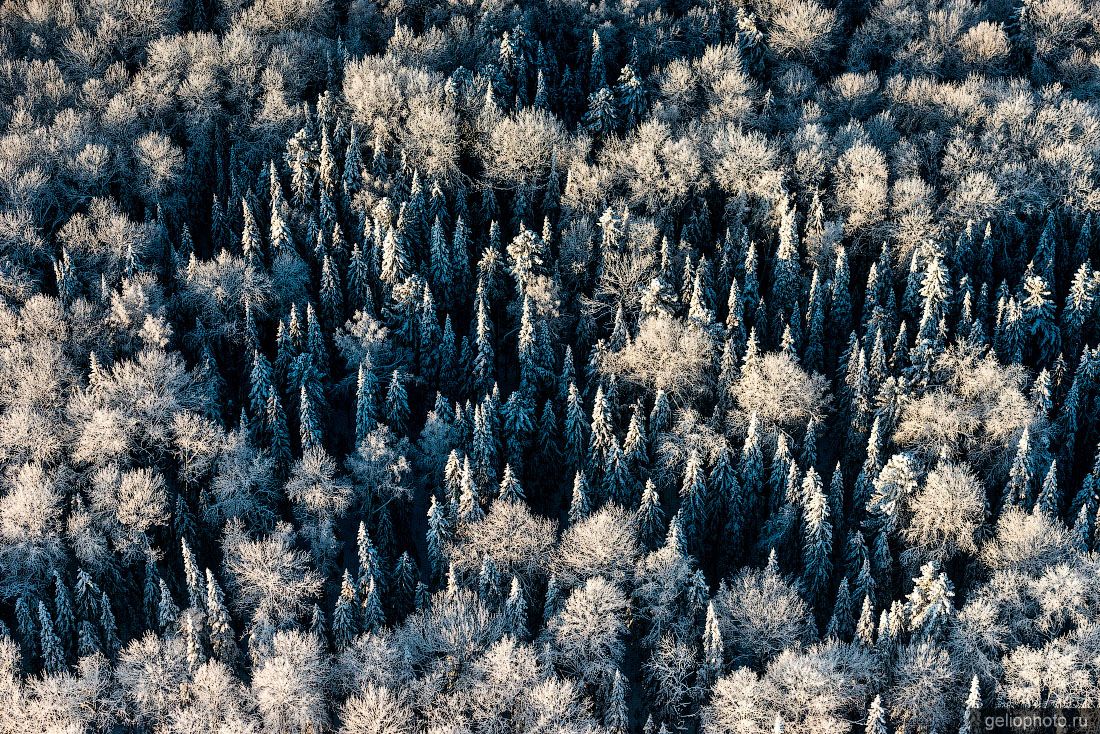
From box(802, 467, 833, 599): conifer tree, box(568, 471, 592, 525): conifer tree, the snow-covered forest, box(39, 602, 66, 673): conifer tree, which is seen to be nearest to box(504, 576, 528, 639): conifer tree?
the snow-covered forest

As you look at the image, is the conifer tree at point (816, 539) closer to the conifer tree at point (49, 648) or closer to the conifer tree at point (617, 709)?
the conifer tree at point (617, 709)

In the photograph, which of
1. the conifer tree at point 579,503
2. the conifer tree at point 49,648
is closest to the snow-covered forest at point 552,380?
the conifer tree at point 579,503

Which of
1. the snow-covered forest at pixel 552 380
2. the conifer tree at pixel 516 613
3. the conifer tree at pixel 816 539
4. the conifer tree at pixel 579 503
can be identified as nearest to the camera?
the snow-covered forest at pixel 552 380

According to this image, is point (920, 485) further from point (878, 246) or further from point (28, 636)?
point (28, 636)

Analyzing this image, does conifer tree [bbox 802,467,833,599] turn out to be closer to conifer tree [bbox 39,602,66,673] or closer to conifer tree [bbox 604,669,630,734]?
conifer tree [bbox 604,669,630,734]

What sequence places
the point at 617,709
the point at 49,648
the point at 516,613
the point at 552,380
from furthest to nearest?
1. the point at 552,380
2. the point at 49,648
3. the point at 516,613
4. the point at 617,709

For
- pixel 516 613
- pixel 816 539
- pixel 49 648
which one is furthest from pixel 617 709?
pixel 49 648

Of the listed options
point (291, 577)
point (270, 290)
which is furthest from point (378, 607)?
point (270, 290)

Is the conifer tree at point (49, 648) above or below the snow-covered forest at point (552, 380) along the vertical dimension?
below

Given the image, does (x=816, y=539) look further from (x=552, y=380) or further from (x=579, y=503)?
(x=552, y=380)
